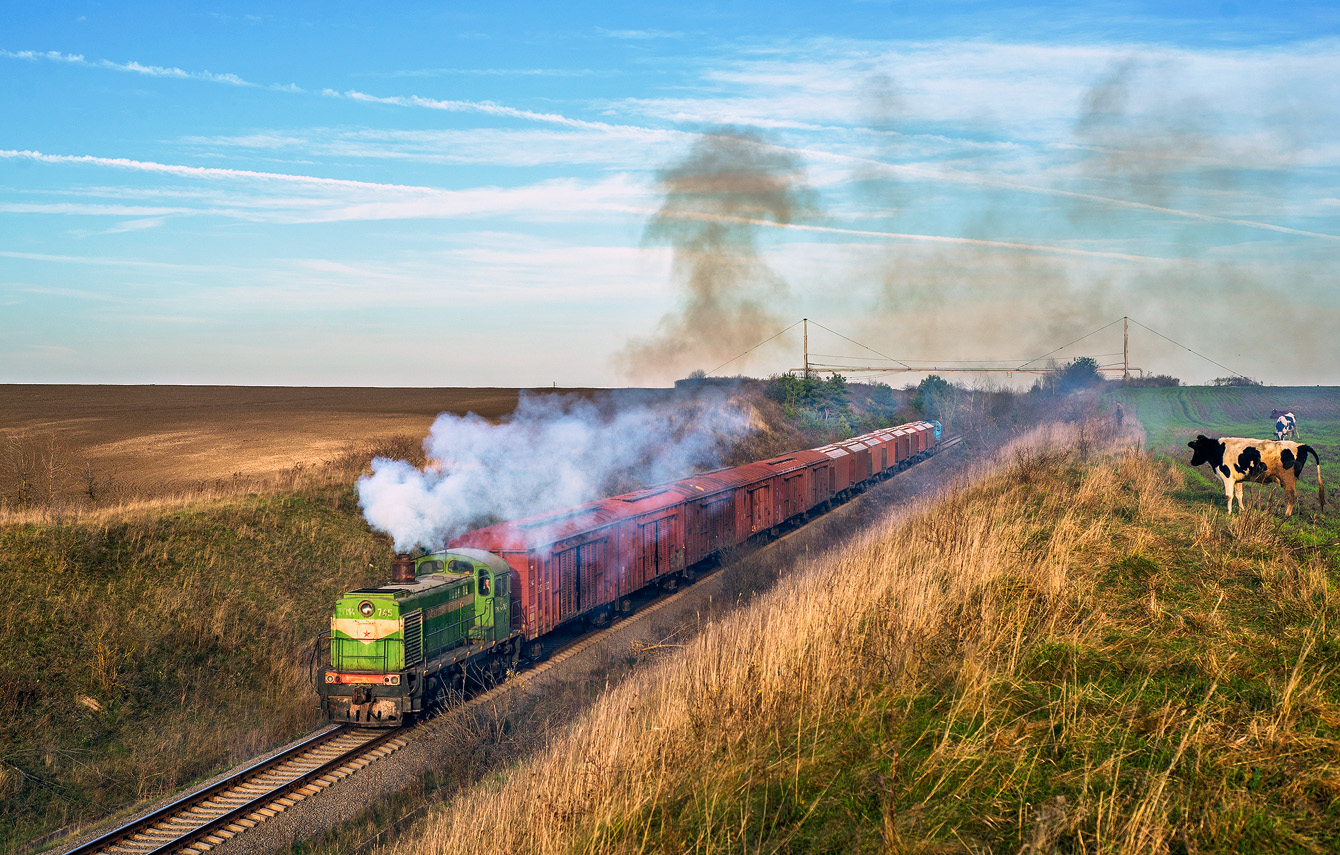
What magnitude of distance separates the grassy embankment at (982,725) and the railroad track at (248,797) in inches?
115

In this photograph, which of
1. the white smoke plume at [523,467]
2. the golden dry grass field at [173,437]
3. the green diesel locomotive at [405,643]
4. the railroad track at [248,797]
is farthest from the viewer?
the golden dry grass field at [173,437]

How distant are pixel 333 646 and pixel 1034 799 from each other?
12.2 meters

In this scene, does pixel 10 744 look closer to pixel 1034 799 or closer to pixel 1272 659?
pixel 1034 799

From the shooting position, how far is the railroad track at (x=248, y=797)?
1006 cm

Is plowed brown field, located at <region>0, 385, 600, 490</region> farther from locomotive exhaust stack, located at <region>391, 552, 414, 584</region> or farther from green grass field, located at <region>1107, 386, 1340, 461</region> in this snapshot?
green grass field, located at <region>1107, 386, 1340, 461</region>

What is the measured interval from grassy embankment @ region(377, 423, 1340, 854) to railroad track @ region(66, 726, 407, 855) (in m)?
2.93

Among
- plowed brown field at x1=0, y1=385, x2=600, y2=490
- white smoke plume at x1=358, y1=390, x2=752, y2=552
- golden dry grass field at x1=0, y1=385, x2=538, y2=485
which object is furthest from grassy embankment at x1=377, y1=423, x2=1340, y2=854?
golden dry grass field at x1=0, y1=385, x2=538, y2=485

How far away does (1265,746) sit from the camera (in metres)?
5.66

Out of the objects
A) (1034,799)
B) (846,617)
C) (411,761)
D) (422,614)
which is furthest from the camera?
(422,614)

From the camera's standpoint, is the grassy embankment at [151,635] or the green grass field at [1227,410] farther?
the green grass field at [1227,410]

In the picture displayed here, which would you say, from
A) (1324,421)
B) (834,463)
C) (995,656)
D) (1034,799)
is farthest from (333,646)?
(1324,421)

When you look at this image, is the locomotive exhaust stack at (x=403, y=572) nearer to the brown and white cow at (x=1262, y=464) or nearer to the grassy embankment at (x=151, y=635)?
the grassy embankment at (x=151, y=635)

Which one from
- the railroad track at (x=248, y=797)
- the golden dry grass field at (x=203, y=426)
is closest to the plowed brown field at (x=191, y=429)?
the golden dry grass field at (x=203, y=426)

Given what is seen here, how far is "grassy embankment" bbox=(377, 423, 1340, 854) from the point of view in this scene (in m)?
5.18
